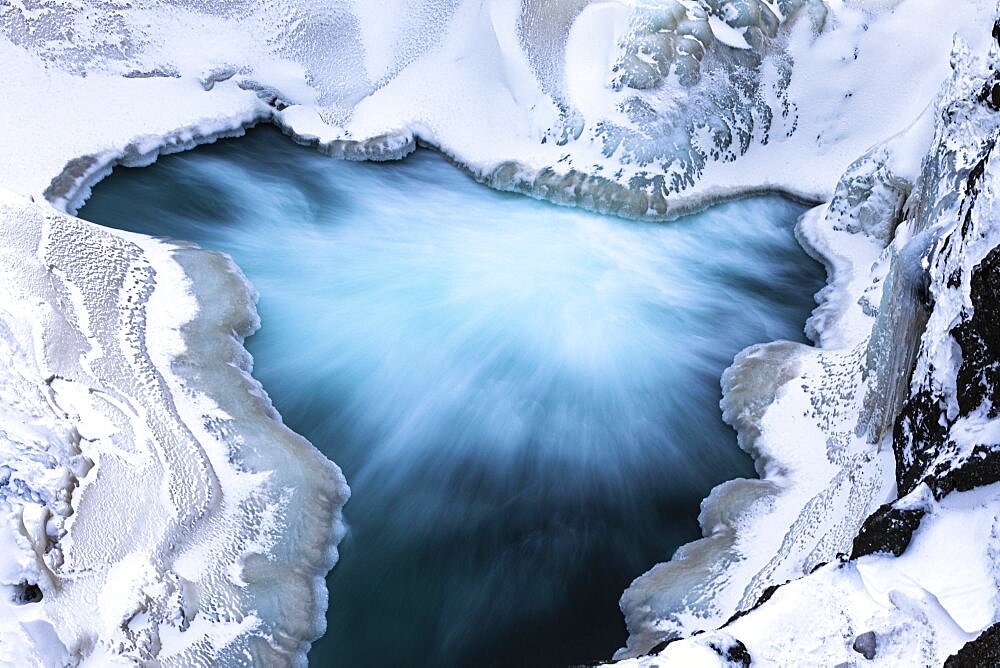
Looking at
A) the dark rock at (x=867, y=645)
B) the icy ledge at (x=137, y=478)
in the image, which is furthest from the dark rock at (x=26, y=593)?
the dark rock at (x=867, y=645)

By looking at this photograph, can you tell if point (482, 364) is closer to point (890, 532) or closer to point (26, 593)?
point (26, 593)

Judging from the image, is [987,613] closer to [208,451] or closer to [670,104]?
[208,451]

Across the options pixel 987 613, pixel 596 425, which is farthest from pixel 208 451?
pixel 987 613

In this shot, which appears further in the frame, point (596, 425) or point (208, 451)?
point (596, 425)

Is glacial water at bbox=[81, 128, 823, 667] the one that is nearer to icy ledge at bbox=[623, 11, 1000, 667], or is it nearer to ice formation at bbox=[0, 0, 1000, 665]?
ice formation at bbox=[0, 0, 1000, 665]

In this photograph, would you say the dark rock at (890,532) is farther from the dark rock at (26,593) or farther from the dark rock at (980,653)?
the dark rock at (26,593)

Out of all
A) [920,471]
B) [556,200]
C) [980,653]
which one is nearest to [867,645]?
[980,653]

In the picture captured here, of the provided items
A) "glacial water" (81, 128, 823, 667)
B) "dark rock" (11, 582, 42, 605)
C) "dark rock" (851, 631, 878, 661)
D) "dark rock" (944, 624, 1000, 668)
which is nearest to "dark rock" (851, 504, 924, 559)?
"dark rock" (851, 631, 878, 661)
